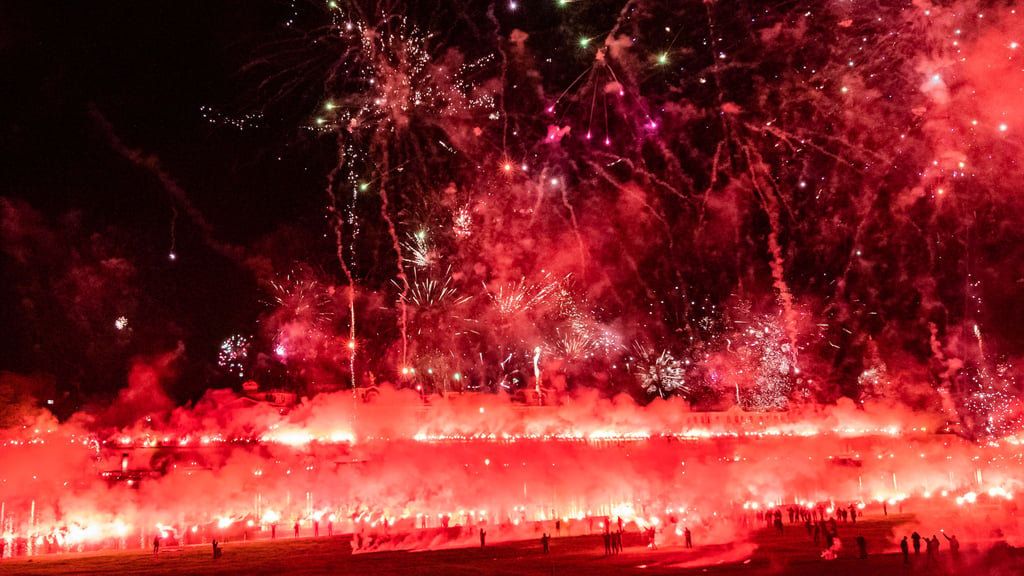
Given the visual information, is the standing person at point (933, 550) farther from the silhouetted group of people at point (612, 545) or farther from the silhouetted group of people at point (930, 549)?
the silhouetted group of people at point (612, 545)

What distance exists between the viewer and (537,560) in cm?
1783

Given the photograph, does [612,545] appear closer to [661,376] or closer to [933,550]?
[933,550]

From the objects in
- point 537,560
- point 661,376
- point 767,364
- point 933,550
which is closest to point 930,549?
point 933,550

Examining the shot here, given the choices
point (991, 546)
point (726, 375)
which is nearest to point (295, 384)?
point (726, 375)

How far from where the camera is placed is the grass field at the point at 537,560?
15523mm

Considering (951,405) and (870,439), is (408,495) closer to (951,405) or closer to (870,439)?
(870,439)

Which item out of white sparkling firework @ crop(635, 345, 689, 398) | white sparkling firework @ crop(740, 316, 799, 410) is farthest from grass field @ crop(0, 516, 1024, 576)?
white sparkling firework @ crop(635, 345, 689, 398)

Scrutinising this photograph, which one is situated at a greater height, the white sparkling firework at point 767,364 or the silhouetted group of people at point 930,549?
the white sparkling firework at point 767,364

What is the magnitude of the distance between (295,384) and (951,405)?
3324 cm

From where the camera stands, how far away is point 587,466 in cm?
3070


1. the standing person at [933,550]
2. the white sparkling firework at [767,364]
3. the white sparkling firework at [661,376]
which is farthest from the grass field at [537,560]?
the white sparkling firework at [661,376]

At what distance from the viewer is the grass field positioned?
50.9ft

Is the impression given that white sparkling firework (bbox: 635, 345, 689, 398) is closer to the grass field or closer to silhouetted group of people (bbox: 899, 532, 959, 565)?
the grass field

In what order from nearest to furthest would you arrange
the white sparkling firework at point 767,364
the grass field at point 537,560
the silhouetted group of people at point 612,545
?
1. the grass field at point 537,560
2. the silhouetted group of people at point 612,545
3. the white sparkling firework at point 767,364
